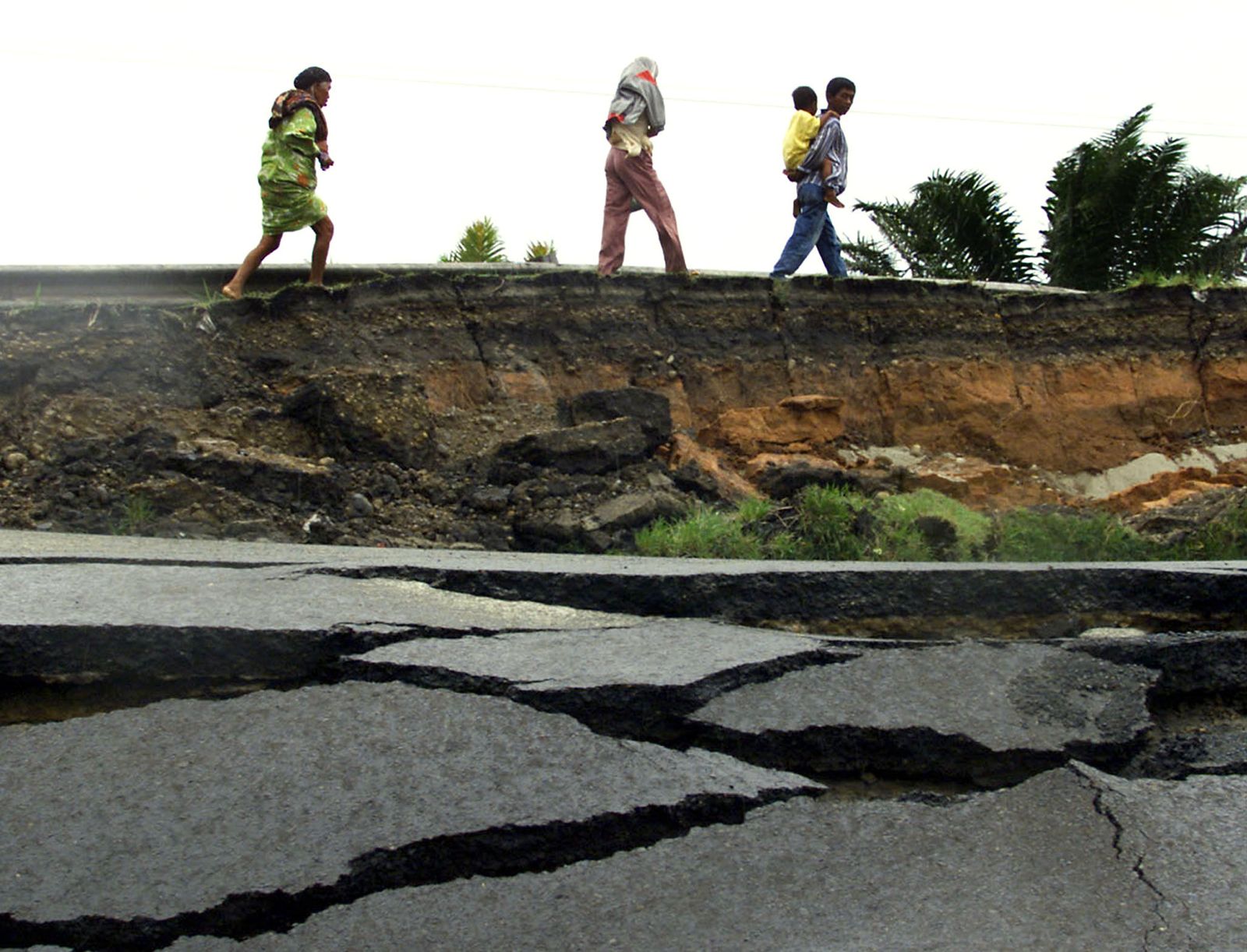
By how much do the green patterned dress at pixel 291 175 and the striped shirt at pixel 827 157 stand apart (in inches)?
136

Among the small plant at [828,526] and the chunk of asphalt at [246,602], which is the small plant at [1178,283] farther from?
the chunk of asphalt at [246,602]

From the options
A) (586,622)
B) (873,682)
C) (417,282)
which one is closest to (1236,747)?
(873,682)

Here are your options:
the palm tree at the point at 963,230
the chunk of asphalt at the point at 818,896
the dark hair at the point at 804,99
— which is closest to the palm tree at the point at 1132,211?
the palm tree at the point at 963,230

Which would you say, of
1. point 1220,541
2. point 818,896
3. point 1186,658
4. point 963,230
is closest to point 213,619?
point 818,896

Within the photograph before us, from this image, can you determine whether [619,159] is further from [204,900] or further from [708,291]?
[204,900]

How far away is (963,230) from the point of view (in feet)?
54.9

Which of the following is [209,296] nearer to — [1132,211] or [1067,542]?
[1067,542]

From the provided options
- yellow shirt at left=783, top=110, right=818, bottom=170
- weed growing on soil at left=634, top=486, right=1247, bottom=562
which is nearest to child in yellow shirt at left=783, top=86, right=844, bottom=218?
yellow shirt at left=783, top=110, right=818, bottom=170

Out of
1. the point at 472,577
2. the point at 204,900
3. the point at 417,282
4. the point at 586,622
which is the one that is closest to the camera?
the point at 204,900

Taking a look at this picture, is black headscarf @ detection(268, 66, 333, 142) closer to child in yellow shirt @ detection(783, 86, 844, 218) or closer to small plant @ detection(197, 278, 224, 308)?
small plant @ detection(197, 278, 224, 308)

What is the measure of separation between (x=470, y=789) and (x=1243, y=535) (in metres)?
6.20

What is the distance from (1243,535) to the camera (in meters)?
8.07

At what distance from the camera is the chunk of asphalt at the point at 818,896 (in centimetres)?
280

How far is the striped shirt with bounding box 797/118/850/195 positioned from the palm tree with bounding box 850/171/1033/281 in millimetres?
6752
